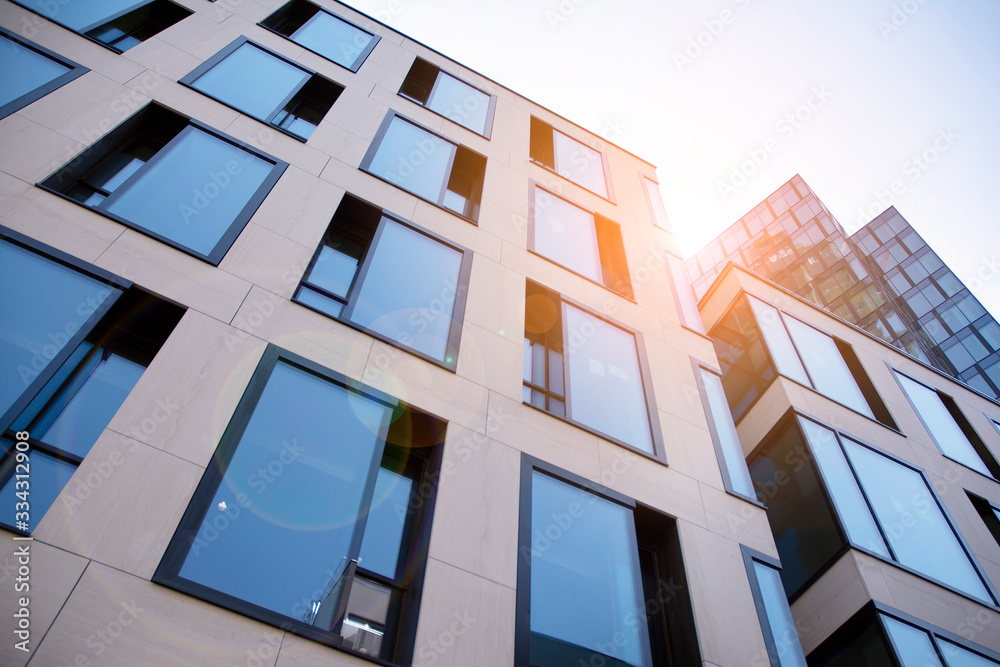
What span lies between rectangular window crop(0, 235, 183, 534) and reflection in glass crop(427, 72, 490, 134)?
1105 cm

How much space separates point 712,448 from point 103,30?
49.0 ft

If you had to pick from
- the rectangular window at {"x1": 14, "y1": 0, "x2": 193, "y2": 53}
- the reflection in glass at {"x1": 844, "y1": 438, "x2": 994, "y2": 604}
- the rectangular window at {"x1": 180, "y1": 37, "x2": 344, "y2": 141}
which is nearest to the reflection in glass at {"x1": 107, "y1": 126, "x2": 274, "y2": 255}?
the rectangular window at {"x1": 180, "y1": 37, "x2": 344, "y2": 141}

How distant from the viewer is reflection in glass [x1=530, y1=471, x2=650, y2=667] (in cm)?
809

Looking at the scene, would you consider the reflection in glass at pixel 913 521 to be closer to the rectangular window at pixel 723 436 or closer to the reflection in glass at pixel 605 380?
the rectangular window at pixel 723 436

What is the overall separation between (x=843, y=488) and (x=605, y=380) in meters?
6.58

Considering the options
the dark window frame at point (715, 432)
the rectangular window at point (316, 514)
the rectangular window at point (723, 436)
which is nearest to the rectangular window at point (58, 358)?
the rectangular window at point (316, 514)

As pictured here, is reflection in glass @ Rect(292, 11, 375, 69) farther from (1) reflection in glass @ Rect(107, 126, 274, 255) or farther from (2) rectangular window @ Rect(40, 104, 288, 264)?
(1) reflection in glass @ Rect(107, 126, 274, 255)

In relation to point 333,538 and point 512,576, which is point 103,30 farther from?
point 512,576

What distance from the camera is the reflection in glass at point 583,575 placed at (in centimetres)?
809

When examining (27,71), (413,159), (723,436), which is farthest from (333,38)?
(723,436)

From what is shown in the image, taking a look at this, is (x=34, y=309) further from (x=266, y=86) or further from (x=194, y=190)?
(x=266, y=86)

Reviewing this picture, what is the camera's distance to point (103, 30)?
42.2ft

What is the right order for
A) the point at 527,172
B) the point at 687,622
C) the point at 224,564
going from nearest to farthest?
the point at 224,564, the point at 687,622, the point at 527,172

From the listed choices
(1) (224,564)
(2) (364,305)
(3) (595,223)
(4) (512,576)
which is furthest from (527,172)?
(1) (224,564)
